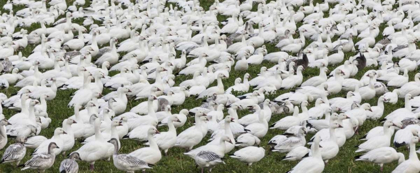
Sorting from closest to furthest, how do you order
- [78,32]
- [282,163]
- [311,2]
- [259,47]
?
[282,163] → [259,47] → [78,32] → [311,2]

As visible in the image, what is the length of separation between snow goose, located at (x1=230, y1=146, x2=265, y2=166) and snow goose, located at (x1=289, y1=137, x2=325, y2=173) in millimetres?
969

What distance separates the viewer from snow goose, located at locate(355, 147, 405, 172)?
15117 millimetres

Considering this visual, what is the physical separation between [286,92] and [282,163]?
17.9 ft

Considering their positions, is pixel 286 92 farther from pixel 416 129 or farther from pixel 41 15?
pixel 41 15

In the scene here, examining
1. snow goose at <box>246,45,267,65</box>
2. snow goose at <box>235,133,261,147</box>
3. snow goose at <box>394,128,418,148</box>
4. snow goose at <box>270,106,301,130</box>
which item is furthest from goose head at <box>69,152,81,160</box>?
snow goose at <box>246,45,267,65</box>

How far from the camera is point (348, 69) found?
874 inches

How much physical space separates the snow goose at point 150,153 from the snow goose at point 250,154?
51.0 inches

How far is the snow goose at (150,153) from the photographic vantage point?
15.1 meters

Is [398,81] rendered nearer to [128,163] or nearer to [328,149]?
[328,149]

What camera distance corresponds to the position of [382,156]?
15.1m

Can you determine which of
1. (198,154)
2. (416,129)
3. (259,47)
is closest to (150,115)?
(198,154)

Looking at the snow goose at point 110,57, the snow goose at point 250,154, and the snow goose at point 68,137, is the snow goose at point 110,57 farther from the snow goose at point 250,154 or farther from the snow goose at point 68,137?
the snow goose at point 250,154

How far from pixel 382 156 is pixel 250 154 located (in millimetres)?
2227

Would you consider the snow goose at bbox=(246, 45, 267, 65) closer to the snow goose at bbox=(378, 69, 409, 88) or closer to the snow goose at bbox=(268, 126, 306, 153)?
the snow goose at bbox=(378, 69, 409, 88)
